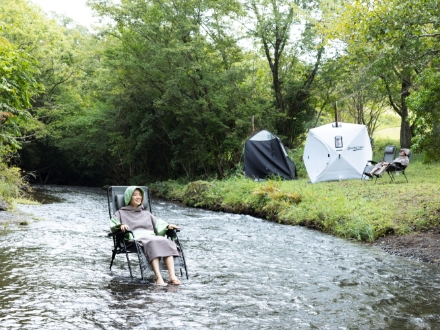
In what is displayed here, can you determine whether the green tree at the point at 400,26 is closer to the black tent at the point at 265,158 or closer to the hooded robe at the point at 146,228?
the hooded robe at the point at 146,228

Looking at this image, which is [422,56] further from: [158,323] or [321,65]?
[321,65]

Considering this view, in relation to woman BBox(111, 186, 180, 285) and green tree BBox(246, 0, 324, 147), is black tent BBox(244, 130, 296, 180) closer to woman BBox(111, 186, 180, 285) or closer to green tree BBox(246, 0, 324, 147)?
green tree BBox(246, 0, 324, 147)

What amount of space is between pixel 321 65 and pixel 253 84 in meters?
3.41

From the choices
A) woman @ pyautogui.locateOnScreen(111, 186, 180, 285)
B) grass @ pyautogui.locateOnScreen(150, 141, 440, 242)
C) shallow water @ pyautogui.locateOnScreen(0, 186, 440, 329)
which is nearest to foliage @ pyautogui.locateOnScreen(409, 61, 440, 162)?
grass @ pyautogui.locateOnScreen(150, 141, 440, 242)

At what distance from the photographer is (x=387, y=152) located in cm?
1642

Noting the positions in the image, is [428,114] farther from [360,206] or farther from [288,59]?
[288,59]

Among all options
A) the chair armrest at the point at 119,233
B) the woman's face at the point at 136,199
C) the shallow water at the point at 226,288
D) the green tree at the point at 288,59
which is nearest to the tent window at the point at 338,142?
the green tree at the point at 288,59

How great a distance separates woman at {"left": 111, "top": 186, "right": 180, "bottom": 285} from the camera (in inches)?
233

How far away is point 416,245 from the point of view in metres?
8.26

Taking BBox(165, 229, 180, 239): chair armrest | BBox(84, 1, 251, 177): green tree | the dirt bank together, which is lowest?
the dirt bank

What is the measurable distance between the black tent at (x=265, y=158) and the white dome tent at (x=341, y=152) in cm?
226

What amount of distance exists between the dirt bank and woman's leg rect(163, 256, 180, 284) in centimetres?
405

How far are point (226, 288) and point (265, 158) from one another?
45.0ft

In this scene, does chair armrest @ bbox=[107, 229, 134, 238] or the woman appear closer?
the woman
